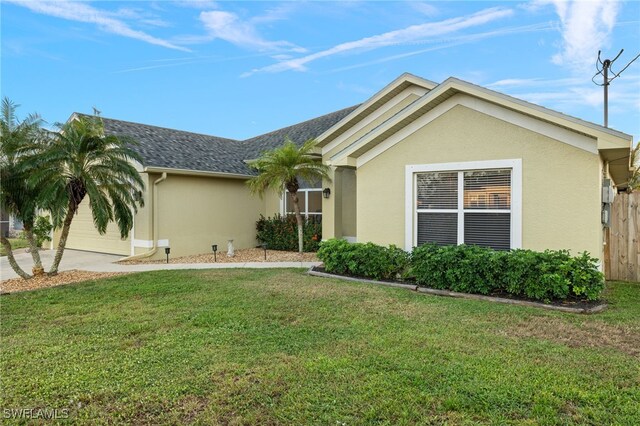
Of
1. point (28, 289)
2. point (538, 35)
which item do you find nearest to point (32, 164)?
point (28, 289)

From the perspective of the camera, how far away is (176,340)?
4.93 metres

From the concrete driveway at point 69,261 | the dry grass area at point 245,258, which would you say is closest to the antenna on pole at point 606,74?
the dry grass area at point 245,258

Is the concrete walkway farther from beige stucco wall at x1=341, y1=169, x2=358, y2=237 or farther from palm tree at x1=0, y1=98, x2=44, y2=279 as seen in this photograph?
beige stucco wall at x1=341, y1=169, x2=358, y2=237

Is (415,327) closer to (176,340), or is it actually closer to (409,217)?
(176,340)

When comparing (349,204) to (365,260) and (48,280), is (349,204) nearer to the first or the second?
(365,260)

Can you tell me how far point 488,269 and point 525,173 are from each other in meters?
2.26

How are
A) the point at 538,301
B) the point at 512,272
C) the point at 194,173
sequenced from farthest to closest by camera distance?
the point at 194,173
the point at 512,272
the point at 538,301

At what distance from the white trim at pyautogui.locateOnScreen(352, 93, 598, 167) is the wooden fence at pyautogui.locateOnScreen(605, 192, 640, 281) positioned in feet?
11.5

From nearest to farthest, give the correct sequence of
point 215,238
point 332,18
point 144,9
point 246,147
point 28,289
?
point 28,289, point 144,9, point 332,18, point 215,238, point 246,147

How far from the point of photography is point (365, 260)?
890cm

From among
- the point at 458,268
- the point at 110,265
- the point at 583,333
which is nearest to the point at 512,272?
the point at 458,268

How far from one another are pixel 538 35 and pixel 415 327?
1145cm

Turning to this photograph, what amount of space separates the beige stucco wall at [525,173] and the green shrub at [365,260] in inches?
27.2

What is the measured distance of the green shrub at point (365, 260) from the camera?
8.66 metres
